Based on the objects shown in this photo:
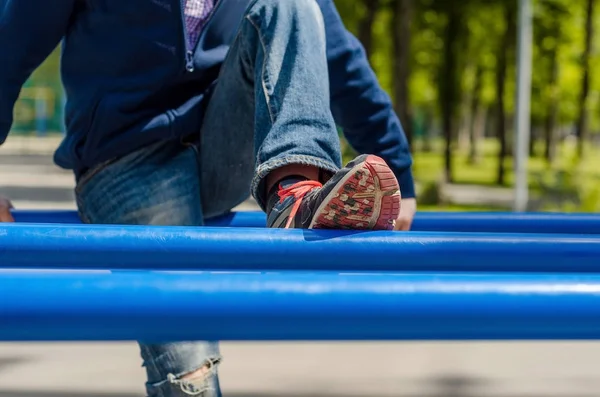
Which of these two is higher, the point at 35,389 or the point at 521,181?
the point at 35,389

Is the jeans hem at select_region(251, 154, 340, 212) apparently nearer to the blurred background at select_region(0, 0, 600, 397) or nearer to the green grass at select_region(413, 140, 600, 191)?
the blurred background at select_region(0, 0, 600, 397)

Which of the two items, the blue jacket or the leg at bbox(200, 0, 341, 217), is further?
the blue jacket

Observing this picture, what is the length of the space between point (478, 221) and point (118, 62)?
872 millimetres

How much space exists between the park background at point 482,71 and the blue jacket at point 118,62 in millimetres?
6570

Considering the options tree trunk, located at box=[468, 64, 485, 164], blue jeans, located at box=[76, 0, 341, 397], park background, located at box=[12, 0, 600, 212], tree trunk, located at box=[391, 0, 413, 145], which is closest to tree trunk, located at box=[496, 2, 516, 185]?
park background, located at box=[12, 0, 600, 212]

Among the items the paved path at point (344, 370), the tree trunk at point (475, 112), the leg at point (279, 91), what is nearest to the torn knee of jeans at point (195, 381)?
the leg at point (279, 91)

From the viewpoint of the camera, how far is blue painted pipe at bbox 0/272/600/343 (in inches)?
37.0

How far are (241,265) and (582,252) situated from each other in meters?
0.53

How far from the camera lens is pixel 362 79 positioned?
7.13 ft

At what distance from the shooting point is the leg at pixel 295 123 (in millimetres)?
1428

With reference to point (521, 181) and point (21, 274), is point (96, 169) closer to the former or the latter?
point (21, 274)

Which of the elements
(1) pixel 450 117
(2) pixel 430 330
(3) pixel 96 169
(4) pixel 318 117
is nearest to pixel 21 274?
(2) pixel 430 330

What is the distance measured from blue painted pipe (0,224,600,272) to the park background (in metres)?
7.21

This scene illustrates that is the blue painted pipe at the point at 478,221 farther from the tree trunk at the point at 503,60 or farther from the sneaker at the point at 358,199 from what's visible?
the tree trunk at the point at 503,60
